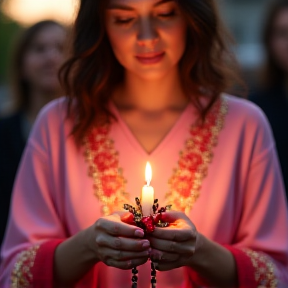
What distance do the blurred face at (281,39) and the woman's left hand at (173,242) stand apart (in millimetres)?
3165

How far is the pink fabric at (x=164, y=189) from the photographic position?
125 inches

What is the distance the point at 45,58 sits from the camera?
566 centimetres

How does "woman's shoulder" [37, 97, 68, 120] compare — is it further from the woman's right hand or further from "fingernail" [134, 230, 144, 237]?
"fingernail" [134, 230, 144, 237]

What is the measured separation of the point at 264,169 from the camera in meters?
3.22

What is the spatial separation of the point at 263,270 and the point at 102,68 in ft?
3.41

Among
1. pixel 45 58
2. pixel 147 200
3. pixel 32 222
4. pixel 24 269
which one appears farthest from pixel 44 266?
pixel 45 58

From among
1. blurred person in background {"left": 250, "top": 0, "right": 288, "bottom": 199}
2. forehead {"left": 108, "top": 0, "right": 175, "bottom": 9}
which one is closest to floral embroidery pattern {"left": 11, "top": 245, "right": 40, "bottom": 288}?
forehead {"left": 108, "top": 0, "right": 175, "bottom": 9}

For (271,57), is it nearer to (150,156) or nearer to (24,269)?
(150,156)

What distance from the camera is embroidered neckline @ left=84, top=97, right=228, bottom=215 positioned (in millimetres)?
3195

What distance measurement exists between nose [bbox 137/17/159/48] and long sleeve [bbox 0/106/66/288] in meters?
0.59

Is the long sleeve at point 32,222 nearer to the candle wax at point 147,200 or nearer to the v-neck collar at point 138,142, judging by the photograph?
the v-neck collar at point 138,142

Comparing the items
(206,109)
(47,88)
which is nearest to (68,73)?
(206,109)

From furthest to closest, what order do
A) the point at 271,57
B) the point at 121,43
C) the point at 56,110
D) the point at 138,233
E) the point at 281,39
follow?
the point at 271,57 → the point at 281,39 → the point at 56,110 → the point at 121,43 → the point at 138,233

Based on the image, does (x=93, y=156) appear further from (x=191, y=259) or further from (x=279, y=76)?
(x=279, y=76)
